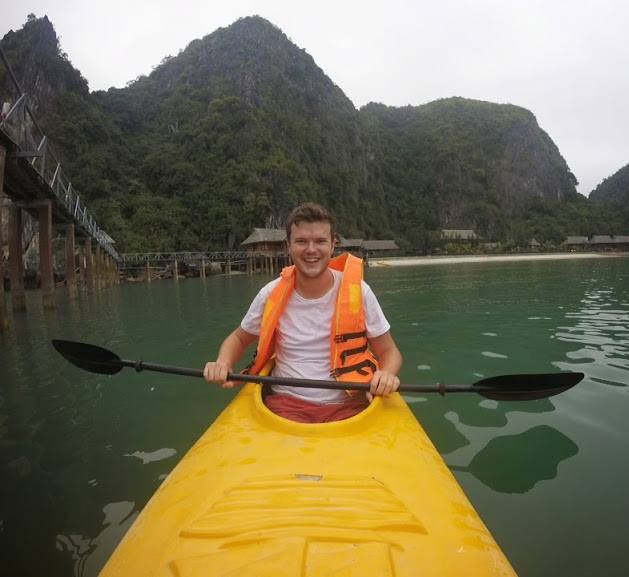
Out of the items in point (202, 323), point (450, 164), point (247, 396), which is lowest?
point (202, 323)

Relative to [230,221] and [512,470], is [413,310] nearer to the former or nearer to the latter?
[512,470]

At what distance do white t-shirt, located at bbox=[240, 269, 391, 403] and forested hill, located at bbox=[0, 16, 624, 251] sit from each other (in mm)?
17925

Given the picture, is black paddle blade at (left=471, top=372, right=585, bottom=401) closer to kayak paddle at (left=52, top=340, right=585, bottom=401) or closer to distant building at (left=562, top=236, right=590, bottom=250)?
kayak paddle at (left=52, top=340, right=585, bottom=401)

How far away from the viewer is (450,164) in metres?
113

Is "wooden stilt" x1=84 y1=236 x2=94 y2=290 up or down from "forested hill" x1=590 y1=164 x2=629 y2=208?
down

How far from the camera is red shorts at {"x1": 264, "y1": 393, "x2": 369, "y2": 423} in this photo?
2.48 meters

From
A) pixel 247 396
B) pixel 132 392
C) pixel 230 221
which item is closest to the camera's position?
pixel 247 396

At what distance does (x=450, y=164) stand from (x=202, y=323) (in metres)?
114

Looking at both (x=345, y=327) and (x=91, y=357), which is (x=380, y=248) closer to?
(x=91, y=357)

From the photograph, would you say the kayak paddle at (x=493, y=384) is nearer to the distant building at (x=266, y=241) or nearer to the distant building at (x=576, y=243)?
the distant building at (x=266, y=241)

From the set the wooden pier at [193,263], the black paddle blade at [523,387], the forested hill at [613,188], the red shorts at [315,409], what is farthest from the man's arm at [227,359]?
the forested hill at [613,188]

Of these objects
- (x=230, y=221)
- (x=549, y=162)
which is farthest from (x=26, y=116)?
(x=549, y=162)

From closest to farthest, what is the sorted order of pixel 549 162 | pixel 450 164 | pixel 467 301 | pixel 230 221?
pixel 467 301, pixel 230 221, pixel 450 164, pixel 549 162

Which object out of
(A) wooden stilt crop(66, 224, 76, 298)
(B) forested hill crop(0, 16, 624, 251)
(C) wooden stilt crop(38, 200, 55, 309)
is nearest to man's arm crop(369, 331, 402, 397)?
(C) wooden stilt crop(38, 200, 55, 309)
